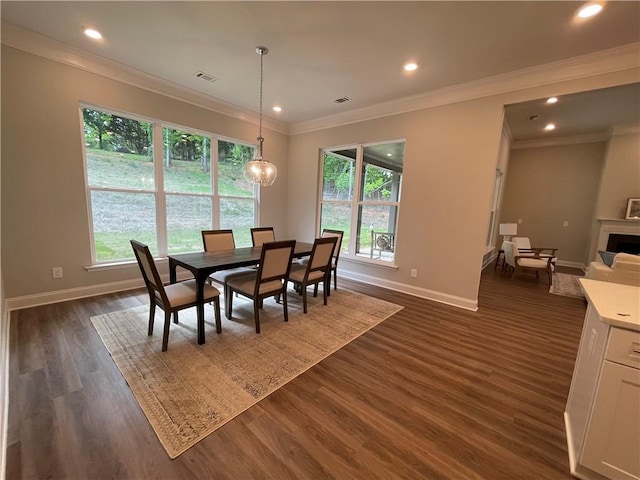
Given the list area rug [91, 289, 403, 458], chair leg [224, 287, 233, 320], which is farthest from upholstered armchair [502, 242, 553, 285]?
chair leg [224, 287, 233, 320]

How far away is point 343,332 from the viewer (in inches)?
108

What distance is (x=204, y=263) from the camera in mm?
2588

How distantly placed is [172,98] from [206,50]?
1336 mm

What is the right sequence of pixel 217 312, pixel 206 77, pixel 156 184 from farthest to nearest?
pixel 156 184 → pixel 206 77 → pixel 217 312

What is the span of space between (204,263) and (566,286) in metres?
6.11

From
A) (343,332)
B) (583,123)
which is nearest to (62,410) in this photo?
(343,332)

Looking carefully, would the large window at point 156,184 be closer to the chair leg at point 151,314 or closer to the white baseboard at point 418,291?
the chair leg at point 151,314

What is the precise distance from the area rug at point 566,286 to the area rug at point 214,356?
3.27 meters

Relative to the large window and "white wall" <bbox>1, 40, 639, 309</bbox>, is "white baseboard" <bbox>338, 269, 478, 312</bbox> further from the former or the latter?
the large window

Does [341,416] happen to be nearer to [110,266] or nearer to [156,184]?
[110,266]

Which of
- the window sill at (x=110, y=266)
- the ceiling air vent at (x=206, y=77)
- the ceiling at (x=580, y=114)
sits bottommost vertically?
the window sill at (x=110, y=266)

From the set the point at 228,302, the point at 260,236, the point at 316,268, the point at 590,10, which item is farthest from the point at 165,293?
the point at 590,10

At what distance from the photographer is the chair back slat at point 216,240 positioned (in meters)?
3.41

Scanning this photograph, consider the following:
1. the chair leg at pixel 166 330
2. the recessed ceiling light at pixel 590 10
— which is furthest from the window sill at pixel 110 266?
the recessed ceiling light at pixel 590 10
